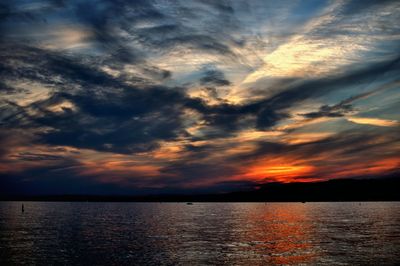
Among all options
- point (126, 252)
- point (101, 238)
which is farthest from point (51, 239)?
point (126, 252)

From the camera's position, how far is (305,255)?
54.4 m

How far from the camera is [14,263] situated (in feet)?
162

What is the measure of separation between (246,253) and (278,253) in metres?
4.62

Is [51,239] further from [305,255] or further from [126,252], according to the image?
[305,255]

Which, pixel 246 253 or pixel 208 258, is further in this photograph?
pixel 246 253

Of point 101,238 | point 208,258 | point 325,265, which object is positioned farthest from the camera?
point 101,238

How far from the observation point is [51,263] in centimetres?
4969

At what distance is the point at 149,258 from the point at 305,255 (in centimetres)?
2162

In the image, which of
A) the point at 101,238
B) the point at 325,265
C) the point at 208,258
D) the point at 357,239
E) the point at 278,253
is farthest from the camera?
the point at 101,238

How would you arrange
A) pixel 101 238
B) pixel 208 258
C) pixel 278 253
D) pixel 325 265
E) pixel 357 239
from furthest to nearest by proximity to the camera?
pixel 101 238 → pixel 357 239 → pixel 278 253 → pixel 208 258 → pixel 325 265

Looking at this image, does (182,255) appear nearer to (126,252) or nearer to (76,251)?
(126,252)

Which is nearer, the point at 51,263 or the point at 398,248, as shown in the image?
the point at 51,263

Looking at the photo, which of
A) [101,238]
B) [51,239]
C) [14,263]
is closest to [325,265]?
[14,263]

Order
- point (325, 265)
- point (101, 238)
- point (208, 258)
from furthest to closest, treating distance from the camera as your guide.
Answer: point (101, 238), point (208, 258), point (325, 265)
